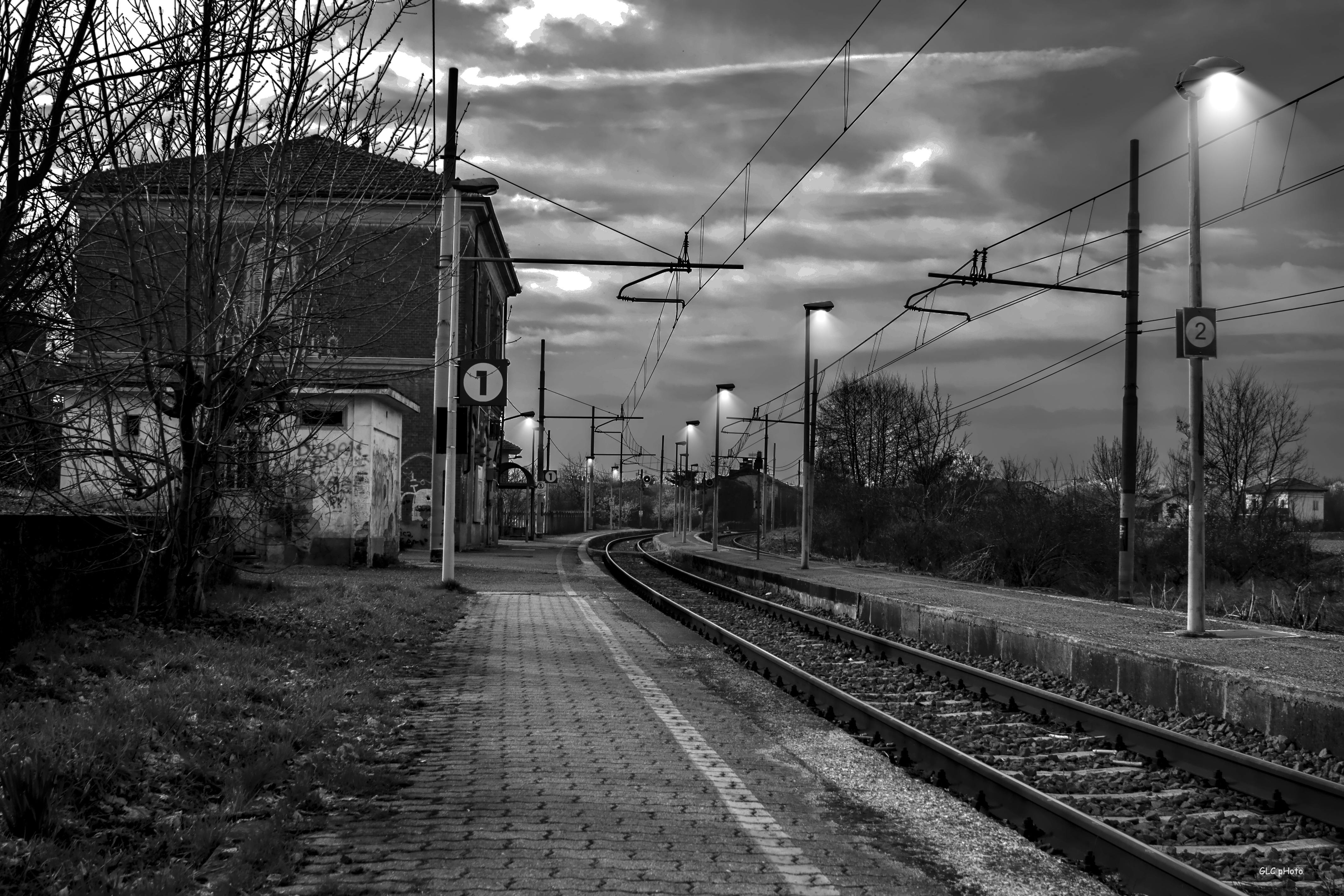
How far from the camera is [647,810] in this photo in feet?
18.9

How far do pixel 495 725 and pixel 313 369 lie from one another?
15.8 ft

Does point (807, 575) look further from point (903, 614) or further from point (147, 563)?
point (147, 563)

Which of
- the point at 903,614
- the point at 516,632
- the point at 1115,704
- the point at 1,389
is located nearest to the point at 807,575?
the point at 903,614

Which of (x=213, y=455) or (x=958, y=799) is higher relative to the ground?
(x=213, y=455)

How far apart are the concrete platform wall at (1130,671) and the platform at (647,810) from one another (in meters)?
3.29

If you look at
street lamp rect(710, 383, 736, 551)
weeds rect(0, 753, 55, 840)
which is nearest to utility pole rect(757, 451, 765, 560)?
street lamp rect(710, 383, 736, 551)

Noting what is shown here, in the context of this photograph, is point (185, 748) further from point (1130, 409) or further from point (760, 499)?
point (760, 499)

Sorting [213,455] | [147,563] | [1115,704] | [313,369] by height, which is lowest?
[1115,704]

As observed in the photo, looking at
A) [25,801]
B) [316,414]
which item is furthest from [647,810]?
[316,414]

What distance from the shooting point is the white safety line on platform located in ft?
15.7

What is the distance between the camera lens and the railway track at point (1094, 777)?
5395mm

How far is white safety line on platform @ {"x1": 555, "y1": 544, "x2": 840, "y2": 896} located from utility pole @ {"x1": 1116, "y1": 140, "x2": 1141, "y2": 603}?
1371 cm

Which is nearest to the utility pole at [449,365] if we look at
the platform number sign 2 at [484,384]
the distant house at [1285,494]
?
the platform number sign 2 at [484,384]

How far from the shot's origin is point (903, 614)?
17.1m
